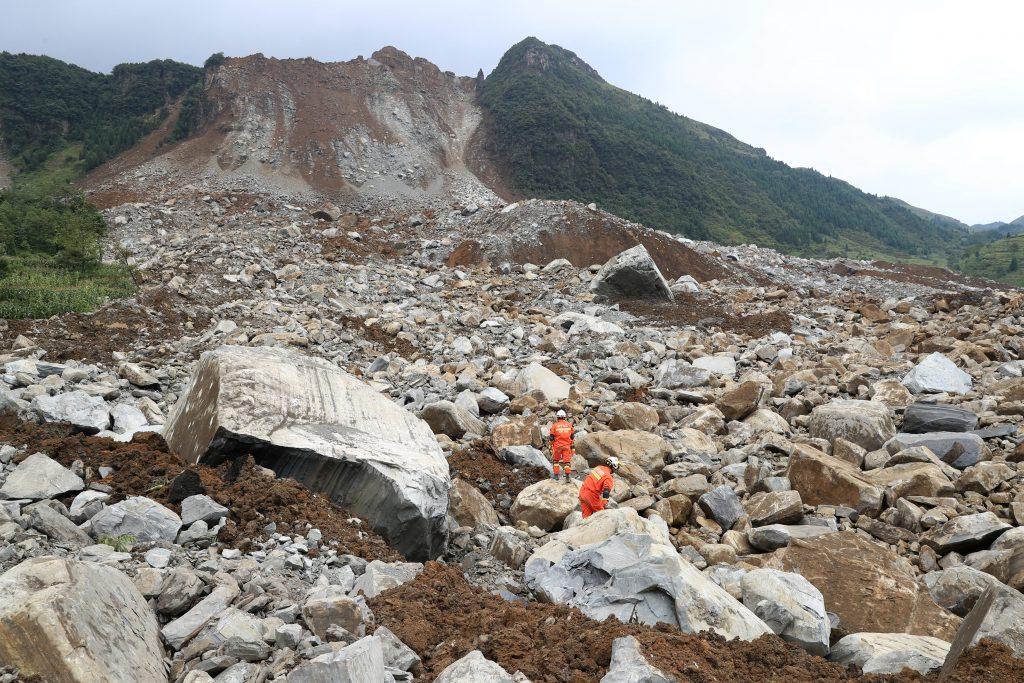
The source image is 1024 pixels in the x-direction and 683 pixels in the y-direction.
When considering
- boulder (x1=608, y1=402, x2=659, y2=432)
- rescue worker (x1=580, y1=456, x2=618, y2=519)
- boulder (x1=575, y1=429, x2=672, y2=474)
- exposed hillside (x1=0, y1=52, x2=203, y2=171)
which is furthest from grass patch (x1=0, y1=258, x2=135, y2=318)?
exposed hillside (x1=0, y1=52, x2=203, y2=171)

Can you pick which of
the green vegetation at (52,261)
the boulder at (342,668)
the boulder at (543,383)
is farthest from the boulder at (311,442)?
the green vegetation at (52,261)

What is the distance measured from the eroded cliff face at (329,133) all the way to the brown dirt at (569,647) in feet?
118

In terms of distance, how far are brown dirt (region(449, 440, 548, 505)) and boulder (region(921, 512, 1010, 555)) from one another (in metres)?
4.68

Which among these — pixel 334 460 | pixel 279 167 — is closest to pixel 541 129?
pixel 279 167

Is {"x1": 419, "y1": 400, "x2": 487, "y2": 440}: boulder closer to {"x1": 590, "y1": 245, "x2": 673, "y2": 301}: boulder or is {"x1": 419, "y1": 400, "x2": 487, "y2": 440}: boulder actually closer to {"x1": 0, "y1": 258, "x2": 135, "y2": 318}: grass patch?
{"x1": 0, "y1": 258, "x2": 135, "y2": 318}: grass patch

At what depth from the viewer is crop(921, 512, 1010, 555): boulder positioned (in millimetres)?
5727

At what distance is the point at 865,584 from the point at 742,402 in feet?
17.7

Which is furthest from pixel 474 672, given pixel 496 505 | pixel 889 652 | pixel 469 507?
pixel 496 505

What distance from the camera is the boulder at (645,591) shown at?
4.06 m

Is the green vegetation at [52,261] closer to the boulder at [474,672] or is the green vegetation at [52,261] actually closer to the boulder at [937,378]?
the boulder at [474,672]

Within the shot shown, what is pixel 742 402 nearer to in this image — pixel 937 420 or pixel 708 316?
pixel 937 420

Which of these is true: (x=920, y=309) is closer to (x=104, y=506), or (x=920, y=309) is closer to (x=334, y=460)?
(x=334, y=460)

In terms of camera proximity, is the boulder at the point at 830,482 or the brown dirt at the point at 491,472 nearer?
the boulder at the point at 830,482

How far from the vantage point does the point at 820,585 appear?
5.23m
